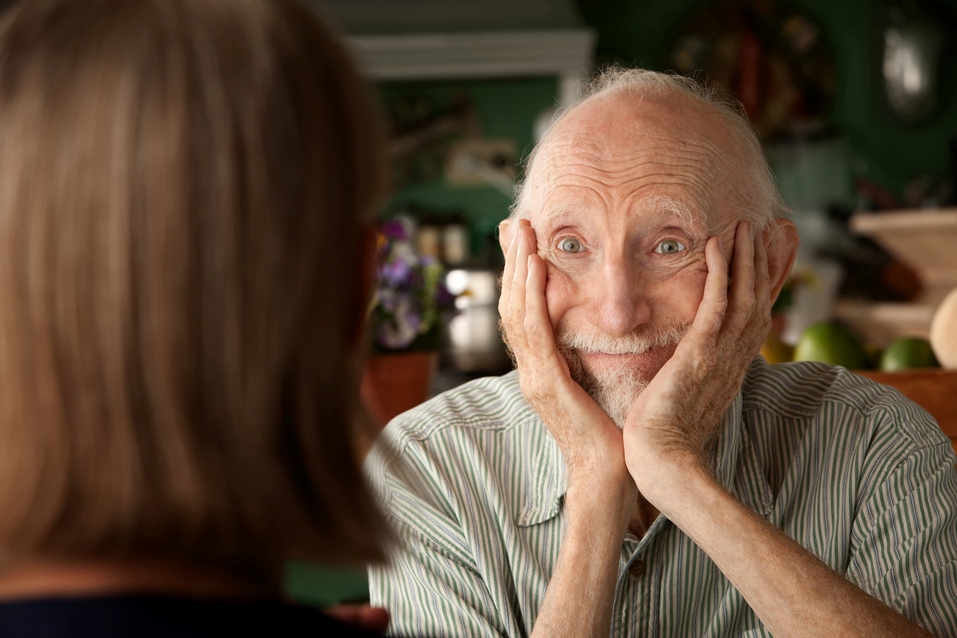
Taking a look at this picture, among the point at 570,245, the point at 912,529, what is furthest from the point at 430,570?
the point at 912,529

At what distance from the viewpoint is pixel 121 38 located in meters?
0.47

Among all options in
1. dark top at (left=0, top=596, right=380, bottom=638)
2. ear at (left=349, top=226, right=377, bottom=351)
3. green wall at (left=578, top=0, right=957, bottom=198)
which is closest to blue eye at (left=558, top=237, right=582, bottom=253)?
ear at (left=349, top=226, right=377, bottom=351)

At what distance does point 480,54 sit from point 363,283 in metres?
5.04

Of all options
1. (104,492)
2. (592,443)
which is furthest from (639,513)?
(104,492)

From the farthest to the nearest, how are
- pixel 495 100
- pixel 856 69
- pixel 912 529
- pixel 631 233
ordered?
1. pixel 495 100
2. pixel 856 69
3. pixel 631 233
4. pixel 912 529

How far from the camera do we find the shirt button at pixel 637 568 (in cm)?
112

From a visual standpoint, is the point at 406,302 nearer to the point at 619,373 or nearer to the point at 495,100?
the point at 619,373

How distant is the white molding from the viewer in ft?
17.2

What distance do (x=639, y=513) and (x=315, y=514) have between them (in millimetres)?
742

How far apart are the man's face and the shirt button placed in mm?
186

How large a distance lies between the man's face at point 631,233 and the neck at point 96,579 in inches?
29.3

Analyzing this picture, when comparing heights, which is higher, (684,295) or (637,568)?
(684,295)

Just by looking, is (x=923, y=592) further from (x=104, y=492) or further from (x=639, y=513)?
(x=104, y=492)

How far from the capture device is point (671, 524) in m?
1.13
